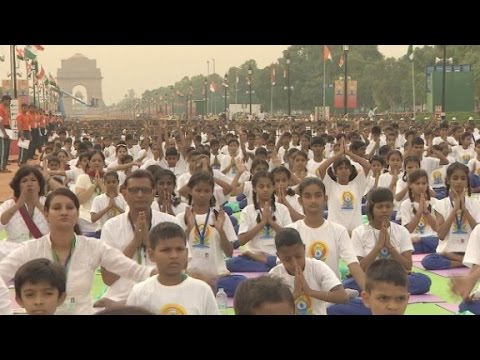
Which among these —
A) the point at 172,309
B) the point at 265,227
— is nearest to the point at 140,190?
the point at 172,309

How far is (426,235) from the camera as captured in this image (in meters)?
8.88

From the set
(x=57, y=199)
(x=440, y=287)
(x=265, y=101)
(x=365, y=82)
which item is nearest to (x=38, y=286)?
(x=57, y=199)

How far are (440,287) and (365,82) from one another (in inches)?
2756

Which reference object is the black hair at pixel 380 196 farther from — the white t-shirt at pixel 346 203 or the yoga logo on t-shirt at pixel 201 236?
the white t-shirt at pixel 346 203

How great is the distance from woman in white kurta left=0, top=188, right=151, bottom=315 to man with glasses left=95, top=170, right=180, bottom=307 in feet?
2.11

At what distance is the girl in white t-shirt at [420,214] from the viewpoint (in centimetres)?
796

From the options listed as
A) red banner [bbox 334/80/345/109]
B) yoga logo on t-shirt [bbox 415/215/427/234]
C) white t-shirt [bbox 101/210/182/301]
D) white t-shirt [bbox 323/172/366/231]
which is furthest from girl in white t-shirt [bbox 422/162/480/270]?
red banner [bbox 334/80/345/109]

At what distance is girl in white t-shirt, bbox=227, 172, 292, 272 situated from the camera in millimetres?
7268

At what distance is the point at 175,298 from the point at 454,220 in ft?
14.7

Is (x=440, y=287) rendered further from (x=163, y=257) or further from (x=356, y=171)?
(x=163, y=257)

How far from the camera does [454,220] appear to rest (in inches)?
300

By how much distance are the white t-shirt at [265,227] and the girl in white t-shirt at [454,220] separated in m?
1.61

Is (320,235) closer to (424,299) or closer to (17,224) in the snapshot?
(424,299)
